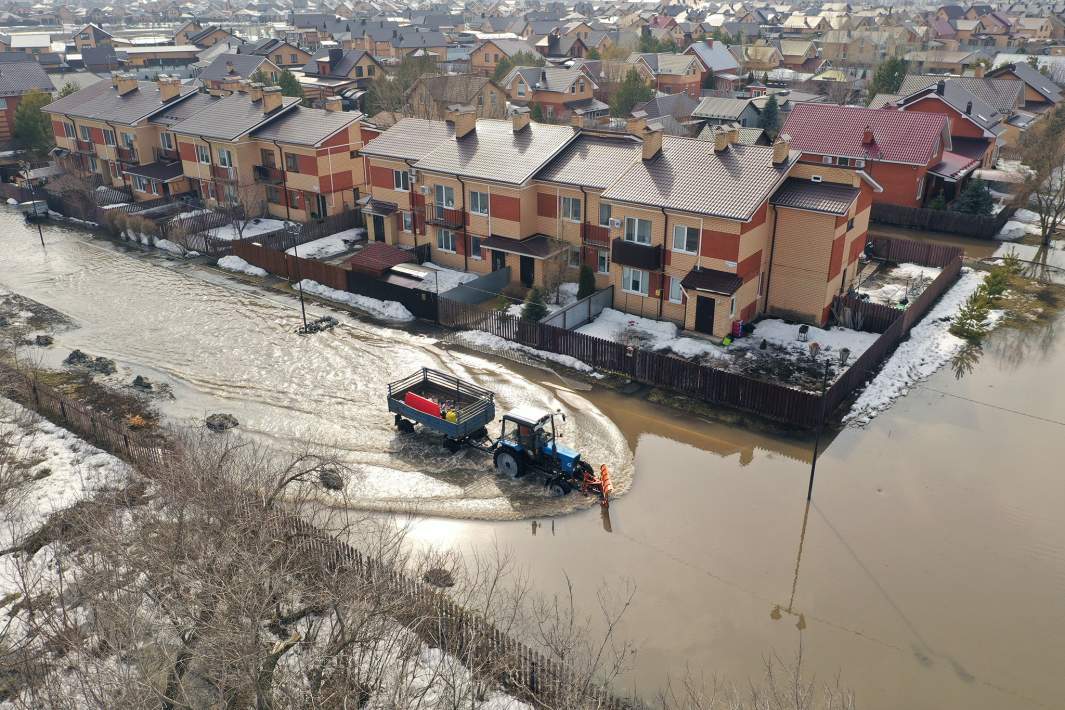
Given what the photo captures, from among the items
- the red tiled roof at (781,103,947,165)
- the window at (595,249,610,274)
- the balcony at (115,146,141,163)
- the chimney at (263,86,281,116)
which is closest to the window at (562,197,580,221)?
the window at (595,249,610,274)

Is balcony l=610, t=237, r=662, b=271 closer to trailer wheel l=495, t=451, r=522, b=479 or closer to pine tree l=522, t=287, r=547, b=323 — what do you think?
pine tree l=522, t=287, r=547, b=323

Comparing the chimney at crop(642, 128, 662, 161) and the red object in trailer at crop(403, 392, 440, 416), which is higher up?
the chimney at crop(642, 128, 662, 161)

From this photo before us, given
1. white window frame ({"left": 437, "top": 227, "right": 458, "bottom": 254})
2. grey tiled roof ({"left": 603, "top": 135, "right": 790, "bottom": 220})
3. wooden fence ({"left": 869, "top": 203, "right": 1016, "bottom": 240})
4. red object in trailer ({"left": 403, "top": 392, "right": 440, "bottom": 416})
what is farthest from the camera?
wooden fence ({"left": 869, "top": 203, "right": 1016, "bottom": 240})

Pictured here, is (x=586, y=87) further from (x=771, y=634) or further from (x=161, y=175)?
(x=771, y=634)

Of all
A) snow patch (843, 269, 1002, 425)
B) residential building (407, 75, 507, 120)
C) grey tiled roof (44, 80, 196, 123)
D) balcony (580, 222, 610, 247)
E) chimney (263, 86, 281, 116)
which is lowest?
snow patch (843, 269, 1002, 425)

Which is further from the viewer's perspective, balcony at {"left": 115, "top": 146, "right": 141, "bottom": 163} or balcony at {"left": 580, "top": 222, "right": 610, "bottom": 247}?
balcony at {"left": 115, "top": 146, "right": 141, "bottom": 163}

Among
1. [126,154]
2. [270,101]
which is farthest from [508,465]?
[126,154]

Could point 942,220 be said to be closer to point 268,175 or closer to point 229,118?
point 268,175
